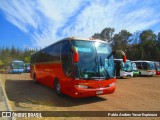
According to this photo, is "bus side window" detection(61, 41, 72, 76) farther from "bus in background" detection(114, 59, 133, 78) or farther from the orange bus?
"bus in background" detection(114, 59, 133, 78)

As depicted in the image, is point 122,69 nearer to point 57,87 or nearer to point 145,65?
point 145,65

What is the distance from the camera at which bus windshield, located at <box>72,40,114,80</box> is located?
995cm

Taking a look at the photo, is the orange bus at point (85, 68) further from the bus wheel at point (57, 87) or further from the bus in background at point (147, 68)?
the bus in background at point (147, 68)

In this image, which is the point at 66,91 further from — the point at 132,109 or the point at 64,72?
the point at 132,109

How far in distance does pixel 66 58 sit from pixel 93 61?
4.98 ft

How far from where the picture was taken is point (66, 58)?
1084 cm

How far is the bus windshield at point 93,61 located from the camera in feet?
32.7

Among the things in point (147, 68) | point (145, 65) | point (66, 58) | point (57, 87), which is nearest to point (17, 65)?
point (145, 65)

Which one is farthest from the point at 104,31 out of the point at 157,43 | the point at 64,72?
the point at 64,72

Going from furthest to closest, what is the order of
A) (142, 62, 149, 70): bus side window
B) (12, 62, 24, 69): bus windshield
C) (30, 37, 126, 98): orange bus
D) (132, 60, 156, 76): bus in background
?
(12, 62, 24, 69): bus windshield, (142, 62, 149, 70): bus side window, (132, 60, 156, 76): bus in background, (30, 37, 126, 98): orange bus

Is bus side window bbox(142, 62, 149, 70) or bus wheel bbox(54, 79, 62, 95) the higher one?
bus side window bbox(142, 62, 149, 70)

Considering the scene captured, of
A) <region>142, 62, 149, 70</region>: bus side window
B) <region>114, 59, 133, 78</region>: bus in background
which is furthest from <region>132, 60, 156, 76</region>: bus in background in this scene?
<region>114, 59, 133, 78</region>: bus in background

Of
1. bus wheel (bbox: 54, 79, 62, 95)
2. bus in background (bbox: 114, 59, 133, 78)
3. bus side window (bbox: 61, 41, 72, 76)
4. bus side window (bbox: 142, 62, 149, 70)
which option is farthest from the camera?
bus side window (bbox: 142, 62, 149, 70)

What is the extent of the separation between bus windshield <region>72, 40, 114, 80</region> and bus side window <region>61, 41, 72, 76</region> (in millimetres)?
468
